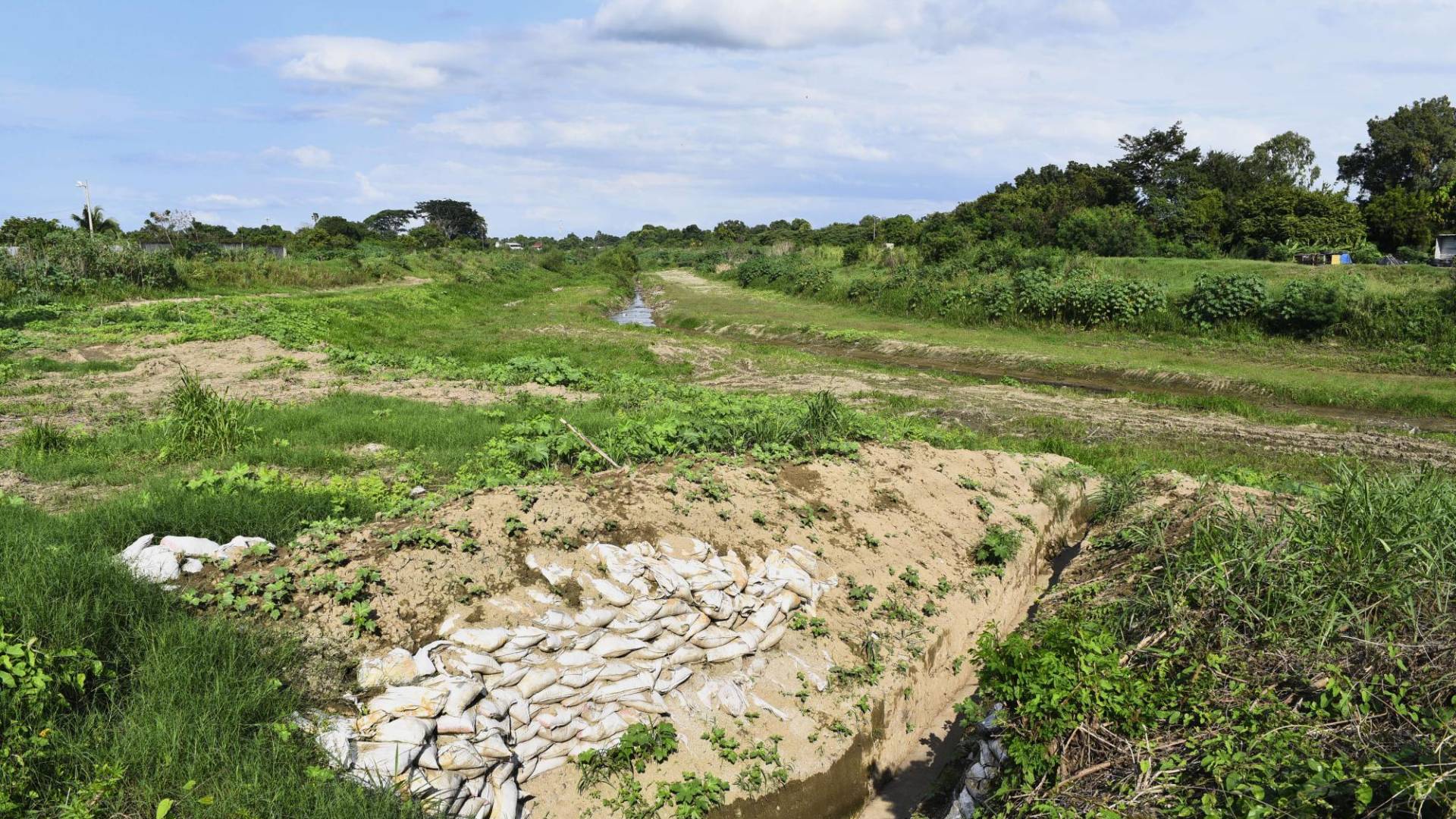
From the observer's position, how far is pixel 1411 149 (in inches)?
1923

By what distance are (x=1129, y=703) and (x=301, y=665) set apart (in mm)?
5089

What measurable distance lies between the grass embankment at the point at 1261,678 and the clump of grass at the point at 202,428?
27.0 ft

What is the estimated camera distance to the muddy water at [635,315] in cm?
3797

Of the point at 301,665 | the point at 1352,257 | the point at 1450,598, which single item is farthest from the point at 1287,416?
the point at 1352,257

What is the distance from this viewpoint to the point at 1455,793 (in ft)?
12.0

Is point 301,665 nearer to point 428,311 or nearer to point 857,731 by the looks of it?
point 857,731

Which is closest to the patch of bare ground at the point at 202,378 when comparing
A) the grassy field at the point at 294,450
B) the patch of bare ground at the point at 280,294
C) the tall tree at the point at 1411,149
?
the grassy field at the point at 294,450

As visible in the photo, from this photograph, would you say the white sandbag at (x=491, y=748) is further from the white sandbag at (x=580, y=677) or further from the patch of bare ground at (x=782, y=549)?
the white sandbag at (x=580, y=677)

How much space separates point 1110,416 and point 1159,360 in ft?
21.5

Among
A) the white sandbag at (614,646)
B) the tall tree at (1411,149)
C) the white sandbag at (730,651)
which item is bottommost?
the white sandbag at (730,651)

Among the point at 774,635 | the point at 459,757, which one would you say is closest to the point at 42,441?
the point at 459,757

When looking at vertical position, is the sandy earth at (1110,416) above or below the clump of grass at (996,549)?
above

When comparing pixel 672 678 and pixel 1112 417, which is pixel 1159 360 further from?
pixel 672 678

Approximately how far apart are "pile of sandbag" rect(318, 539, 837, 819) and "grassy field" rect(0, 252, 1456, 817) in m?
0.36
